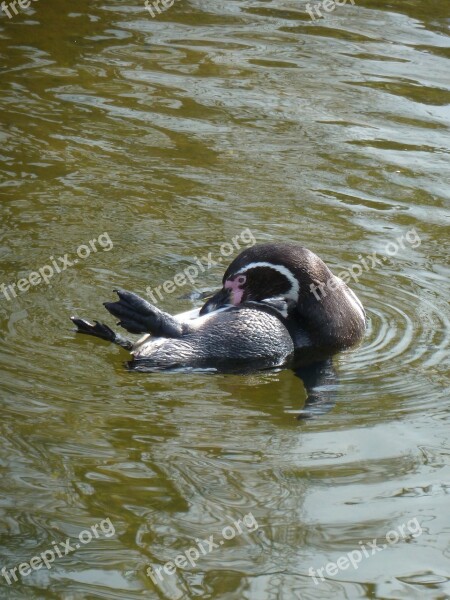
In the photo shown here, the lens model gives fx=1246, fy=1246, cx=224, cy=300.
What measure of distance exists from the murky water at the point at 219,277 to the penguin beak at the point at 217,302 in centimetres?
41

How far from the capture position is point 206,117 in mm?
10562

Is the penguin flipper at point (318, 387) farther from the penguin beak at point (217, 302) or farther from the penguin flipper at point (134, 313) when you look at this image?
the penguin flipper at point (134, 313)

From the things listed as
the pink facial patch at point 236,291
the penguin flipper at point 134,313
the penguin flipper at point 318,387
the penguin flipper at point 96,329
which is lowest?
the penguin flipper at point 318,387

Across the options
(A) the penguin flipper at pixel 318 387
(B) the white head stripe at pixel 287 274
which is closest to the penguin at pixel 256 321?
(B) the white head stripe at pixel 287 274

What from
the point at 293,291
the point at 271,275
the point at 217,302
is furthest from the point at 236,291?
the point at 293,291

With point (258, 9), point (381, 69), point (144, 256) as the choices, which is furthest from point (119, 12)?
point (144, 256)

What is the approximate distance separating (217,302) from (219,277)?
2.97 ft

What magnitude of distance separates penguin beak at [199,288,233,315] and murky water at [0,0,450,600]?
41 cm

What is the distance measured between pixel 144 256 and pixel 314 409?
7.41ft

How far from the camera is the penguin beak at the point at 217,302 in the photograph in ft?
22.5

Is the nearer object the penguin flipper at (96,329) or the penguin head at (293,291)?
the penguin flipper at (96,329)

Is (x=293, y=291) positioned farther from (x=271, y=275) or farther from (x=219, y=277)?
(x=219, y=277)

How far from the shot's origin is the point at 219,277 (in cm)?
779

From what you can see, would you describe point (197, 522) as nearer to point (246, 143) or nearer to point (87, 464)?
point (87, 464)
